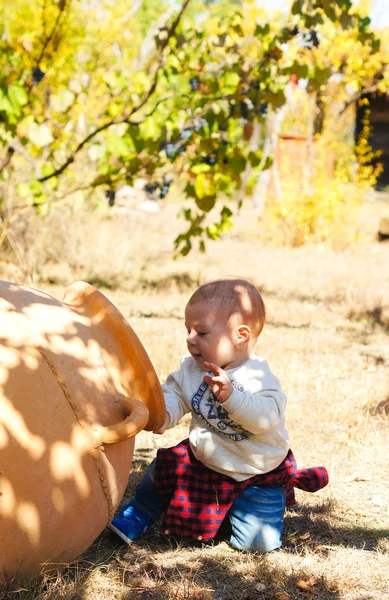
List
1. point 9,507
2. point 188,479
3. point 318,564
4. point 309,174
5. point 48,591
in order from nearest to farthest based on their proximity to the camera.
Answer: point 9,507 → point 48,591 → point 318,564 → point 188,479 → point 309,174

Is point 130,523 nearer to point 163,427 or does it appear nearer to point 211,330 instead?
point 163,427

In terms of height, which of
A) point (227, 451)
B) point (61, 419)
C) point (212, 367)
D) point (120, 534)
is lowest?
point (120, 534)

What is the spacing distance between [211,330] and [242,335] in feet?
0.36

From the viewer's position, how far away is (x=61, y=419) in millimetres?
2043

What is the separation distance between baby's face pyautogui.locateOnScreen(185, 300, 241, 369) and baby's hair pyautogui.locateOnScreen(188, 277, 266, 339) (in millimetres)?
23

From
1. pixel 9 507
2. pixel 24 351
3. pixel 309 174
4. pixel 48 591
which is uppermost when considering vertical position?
pixel 309 174

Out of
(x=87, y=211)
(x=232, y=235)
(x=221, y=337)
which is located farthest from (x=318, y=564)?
(x=232, y=235)

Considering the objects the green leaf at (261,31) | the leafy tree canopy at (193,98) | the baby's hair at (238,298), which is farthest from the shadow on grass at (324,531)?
the green leaf at (261,31)

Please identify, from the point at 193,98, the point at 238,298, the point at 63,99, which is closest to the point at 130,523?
the point at 238,298

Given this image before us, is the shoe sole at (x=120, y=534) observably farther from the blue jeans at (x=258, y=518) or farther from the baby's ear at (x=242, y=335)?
the baby's ear at (x=242, y=335)

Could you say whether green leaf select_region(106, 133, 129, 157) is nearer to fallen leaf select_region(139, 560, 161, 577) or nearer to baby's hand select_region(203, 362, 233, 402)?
baby's hand select_region(203, 362, 233, 402)

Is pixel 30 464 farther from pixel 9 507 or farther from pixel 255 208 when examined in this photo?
pixel 255 208

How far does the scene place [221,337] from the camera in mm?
2510

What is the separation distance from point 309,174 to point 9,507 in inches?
395
